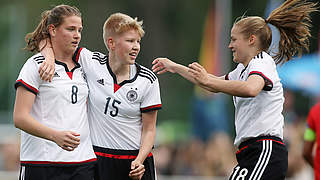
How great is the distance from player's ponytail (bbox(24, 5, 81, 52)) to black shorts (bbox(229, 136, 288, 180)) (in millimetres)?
1951

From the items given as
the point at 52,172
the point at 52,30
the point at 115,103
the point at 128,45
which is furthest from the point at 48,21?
the point at 52,172

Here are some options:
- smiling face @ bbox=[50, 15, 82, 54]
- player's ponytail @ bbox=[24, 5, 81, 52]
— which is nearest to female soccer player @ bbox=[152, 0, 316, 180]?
smiling face @ bbox=[50, 15, 82, 54]

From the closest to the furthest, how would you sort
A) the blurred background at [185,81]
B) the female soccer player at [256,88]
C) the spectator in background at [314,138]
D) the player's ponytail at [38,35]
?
the female soccer player at [256,88], the player's ponytail at [38,35], the spectator in background at [314,138], the blurred background at [185,81]

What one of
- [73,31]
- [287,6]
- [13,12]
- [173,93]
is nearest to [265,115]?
[287,6]

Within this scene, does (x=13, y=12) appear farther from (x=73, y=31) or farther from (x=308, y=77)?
(x=73, y=31)

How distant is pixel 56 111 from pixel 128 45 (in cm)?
92

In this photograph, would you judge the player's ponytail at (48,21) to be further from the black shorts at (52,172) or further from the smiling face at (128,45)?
the black shorts at (52,172)

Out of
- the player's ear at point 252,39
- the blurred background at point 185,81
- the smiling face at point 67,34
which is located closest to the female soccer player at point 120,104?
the smiling face at point 67,34

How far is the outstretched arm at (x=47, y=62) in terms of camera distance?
5.73 meters

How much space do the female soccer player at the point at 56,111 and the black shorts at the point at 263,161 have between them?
135cm

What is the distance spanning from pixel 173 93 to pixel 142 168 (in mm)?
19110

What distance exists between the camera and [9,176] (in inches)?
424

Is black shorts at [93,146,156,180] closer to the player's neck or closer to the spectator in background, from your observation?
the player's neck

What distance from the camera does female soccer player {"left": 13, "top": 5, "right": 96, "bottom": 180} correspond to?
5.65m
